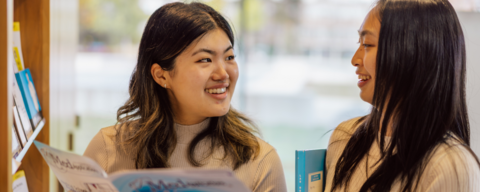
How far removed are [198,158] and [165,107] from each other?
0.25 metres

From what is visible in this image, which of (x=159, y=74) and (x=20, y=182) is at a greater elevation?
(x=159, y=74)

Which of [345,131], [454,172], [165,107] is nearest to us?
[454,172]

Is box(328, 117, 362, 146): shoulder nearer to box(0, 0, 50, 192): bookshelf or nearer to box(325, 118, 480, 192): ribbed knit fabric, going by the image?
box(325, 118, 480, 192): ribbed knit fabric

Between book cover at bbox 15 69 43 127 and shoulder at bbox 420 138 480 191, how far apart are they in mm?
1326

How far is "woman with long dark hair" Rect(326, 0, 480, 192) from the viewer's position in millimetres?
1046

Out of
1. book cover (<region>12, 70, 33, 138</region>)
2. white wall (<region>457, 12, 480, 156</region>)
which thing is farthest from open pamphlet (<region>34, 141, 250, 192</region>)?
white wall (<region>457, 12, 480, 156</region>)

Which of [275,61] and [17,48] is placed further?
[275,61]

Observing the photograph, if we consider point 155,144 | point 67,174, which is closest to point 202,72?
point 155,144

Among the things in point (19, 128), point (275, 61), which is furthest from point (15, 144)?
point (275, 61)

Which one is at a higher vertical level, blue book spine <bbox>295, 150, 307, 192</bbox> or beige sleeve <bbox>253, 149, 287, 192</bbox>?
blue book spine <bbox>295, 150, 307, 192</bbox>

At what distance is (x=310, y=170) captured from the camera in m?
1.27

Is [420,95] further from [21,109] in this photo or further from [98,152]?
[21,109]

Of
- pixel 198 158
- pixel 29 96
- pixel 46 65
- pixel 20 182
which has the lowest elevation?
pixel 20 182

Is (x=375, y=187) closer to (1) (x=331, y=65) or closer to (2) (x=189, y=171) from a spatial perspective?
(2) (x=189, y=171)
